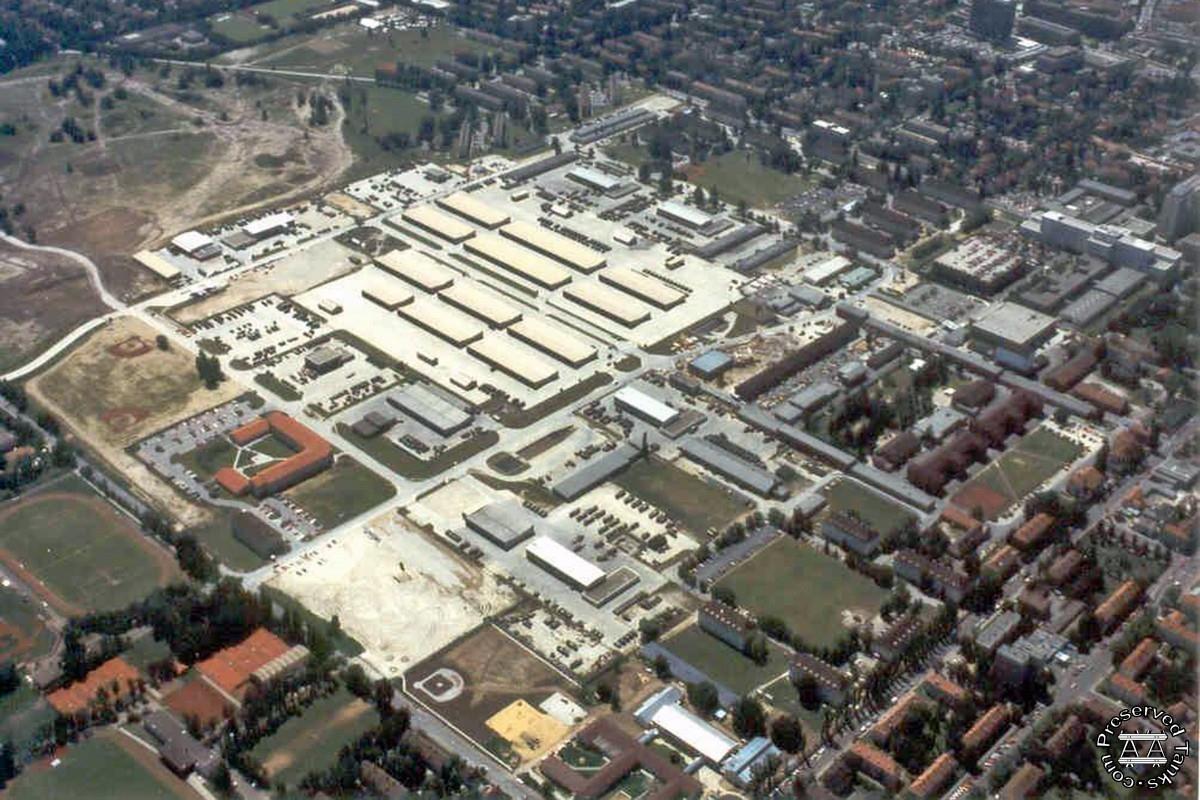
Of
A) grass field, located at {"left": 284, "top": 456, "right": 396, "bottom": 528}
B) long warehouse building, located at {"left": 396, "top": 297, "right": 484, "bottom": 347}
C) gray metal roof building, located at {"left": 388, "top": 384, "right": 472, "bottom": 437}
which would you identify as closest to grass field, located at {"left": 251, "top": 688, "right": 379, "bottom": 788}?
grass field, located at {"left": 284, "top": 456, "right": 396, "bottom": 528}

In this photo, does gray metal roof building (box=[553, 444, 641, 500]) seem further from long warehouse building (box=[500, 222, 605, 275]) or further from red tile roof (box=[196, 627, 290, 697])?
long warehouse building (box=[500, 222, 605, 275])

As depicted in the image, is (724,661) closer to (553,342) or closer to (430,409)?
(430,409)

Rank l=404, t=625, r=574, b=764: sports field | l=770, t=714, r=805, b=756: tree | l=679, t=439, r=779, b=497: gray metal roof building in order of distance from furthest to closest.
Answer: l=679, t=439, r=779, b=497: gray metal roof building, l=404, t=625, r=574, b=764: sports field, l=770, t=714, r=805, b=756: tree

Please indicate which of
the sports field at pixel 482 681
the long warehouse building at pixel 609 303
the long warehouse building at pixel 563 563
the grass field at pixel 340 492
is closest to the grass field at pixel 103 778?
the sports field at pixel 482 681

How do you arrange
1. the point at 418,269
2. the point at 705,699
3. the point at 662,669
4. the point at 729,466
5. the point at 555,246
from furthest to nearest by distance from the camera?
the point at 555,246
the point at 418,269
the point at 729,466
the point at 662,669
the point at 705,699

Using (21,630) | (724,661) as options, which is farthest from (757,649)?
(21,630)

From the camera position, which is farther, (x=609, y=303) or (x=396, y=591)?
(x=609, y=303)

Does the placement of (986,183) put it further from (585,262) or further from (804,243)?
(585,262)
